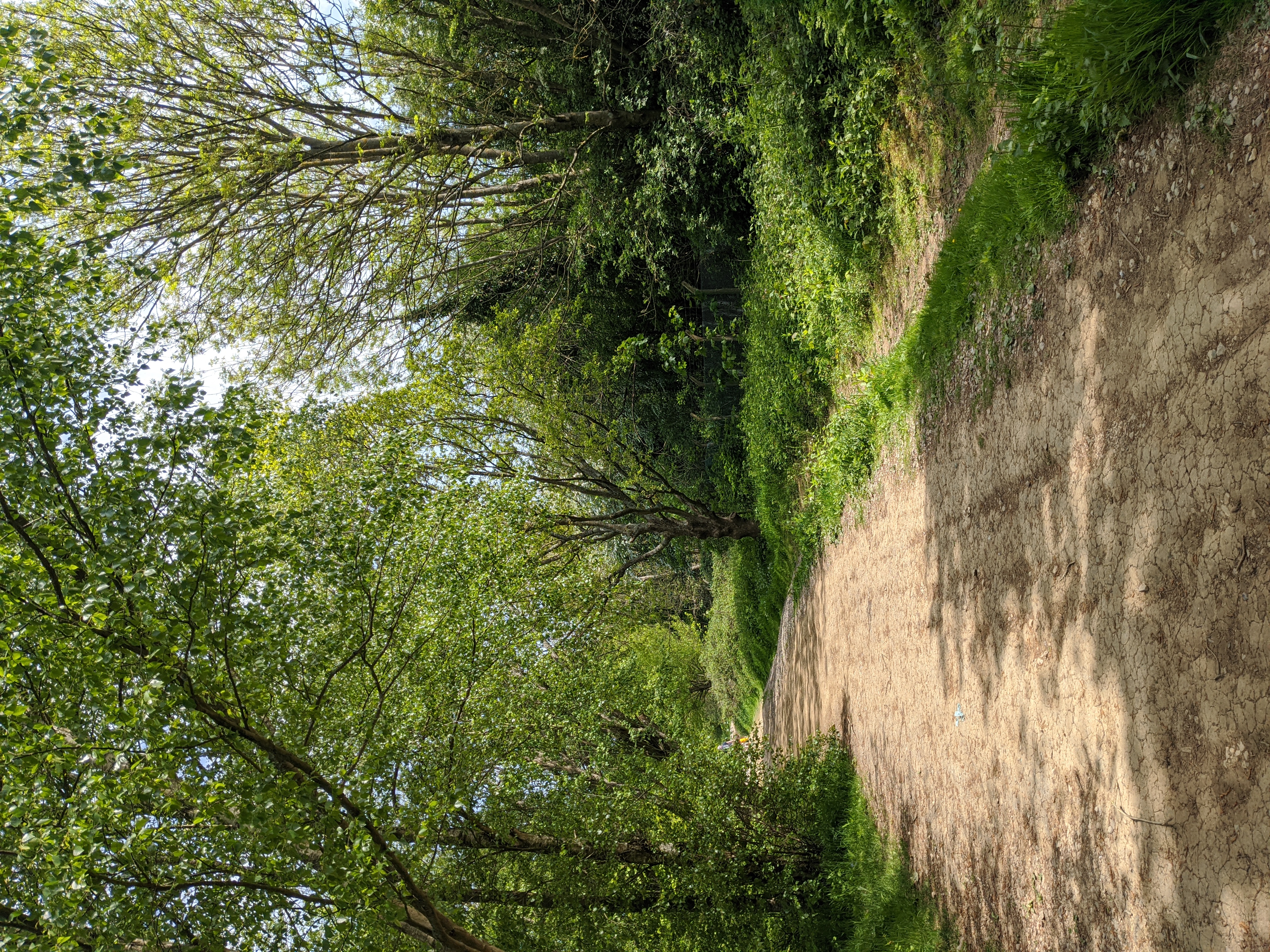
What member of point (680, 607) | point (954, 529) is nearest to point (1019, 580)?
point (954, 529)

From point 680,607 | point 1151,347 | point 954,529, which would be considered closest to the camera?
point 1151,347

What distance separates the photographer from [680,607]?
1134 inches

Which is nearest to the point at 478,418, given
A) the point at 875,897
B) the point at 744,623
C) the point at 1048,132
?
the point at 744,623

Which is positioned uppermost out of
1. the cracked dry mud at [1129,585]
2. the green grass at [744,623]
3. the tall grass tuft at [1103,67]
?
the green grass at [744,623]

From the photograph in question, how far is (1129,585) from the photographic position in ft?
15.9

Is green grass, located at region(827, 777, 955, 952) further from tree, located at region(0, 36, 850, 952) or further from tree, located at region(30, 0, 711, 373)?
tree, located at region(30, 0, 711, 373)

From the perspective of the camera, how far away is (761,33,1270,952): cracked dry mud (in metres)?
4.04

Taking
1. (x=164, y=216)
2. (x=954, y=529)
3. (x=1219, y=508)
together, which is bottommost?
(x=1219, y=508)

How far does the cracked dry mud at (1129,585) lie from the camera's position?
404 centimetres

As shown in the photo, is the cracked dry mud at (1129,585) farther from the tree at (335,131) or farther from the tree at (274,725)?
the tree at (335,131)

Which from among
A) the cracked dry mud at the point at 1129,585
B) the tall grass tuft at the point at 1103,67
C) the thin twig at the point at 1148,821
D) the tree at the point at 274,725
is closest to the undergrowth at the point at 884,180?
the tall grass tuft at the point at 1103,67

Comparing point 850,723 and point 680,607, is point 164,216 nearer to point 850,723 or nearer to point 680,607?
point 850,723

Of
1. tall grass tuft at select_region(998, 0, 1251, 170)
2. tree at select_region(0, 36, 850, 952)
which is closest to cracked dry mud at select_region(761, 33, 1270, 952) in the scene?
tall grass tuft at select_region(998, 0, 1251, 170)

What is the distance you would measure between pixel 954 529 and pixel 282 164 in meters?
11.0
